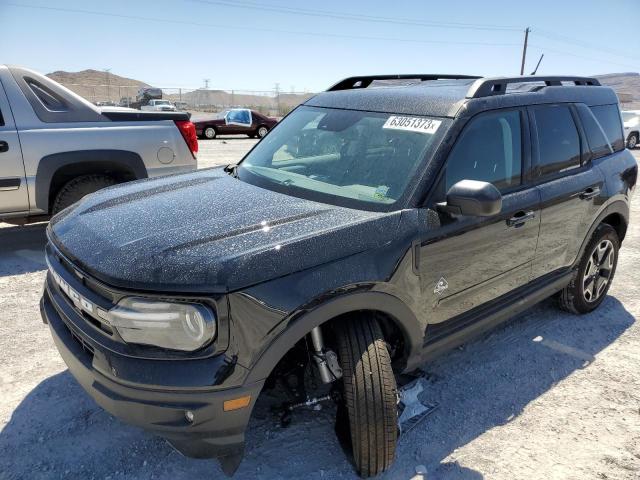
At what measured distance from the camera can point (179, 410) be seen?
1.98 meters

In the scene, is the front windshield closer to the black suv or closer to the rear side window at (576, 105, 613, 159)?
the black suv

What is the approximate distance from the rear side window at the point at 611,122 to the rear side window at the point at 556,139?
48 cm

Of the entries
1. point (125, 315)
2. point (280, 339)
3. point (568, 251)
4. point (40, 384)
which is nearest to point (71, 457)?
point (40, 384)

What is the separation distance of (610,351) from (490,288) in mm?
1336

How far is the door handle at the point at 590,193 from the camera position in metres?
3.70

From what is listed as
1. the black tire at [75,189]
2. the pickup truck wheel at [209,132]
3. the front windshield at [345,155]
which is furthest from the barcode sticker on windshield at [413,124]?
the pickup truck wheel at [209,132]

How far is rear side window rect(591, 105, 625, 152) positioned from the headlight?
3468 mm

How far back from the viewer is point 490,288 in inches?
122

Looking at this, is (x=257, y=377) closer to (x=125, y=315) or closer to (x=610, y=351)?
(x=125, y=315)

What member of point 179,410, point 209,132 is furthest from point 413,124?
point 209,132

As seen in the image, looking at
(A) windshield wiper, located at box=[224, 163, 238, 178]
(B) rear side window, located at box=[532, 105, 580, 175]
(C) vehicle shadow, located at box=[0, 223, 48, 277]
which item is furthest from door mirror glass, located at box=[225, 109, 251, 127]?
(B) rear side window, located at box=[532, 105, 580, 175]

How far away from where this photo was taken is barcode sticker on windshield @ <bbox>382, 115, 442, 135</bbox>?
2.86 meters

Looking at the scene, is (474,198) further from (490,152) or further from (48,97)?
(48,97)

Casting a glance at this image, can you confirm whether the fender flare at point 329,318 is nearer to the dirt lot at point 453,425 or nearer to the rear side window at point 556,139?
the dirt lot at point 453,425
